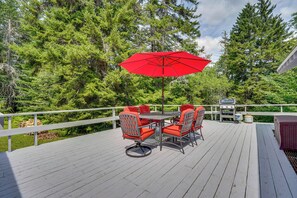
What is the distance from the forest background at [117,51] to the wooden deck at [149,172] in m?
5.16

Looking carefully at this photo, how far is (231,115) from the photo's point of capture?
6.92m

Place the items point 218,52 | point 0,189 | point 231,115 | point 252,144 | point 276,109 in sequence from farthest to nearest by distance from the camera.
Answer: point 218,52
point 276,109
point 231,115
point 252,144
point 0,189

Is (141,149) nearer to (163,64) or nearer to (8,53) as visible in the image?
(163,64)

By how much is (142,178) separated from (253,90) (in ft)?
47.1

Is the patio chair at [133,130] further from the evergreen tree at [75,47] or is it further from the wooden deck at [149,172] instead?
the evergreen tree at [75,47]

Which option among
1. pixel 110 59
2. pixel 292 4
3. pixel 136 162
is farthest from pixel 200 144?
pixel 292 4

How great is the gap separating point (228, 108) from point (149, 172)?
5517 mm

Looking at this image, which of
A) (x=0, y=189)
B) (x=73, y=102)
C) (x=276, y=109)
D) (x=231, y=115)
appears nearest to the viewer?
(x=0, y=189)

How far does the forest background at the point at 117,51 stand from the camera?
8.15m

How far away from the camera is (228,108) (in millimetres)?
6852

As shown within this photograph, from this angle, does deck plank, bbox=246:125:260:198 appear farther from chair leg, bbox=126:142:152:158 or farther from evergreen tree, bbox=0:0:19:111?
evergreen tree, bbox=0:0:19:111

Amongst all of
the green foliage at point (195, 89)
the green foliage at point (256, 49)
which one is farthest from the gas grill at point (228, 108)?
the green foliage at point (256, 49)

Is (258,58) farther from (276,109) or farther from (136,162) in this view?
(136,162)

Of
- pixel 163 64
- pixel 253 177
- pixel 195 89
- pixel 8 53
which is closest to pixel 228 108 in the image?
pixel 163 64
